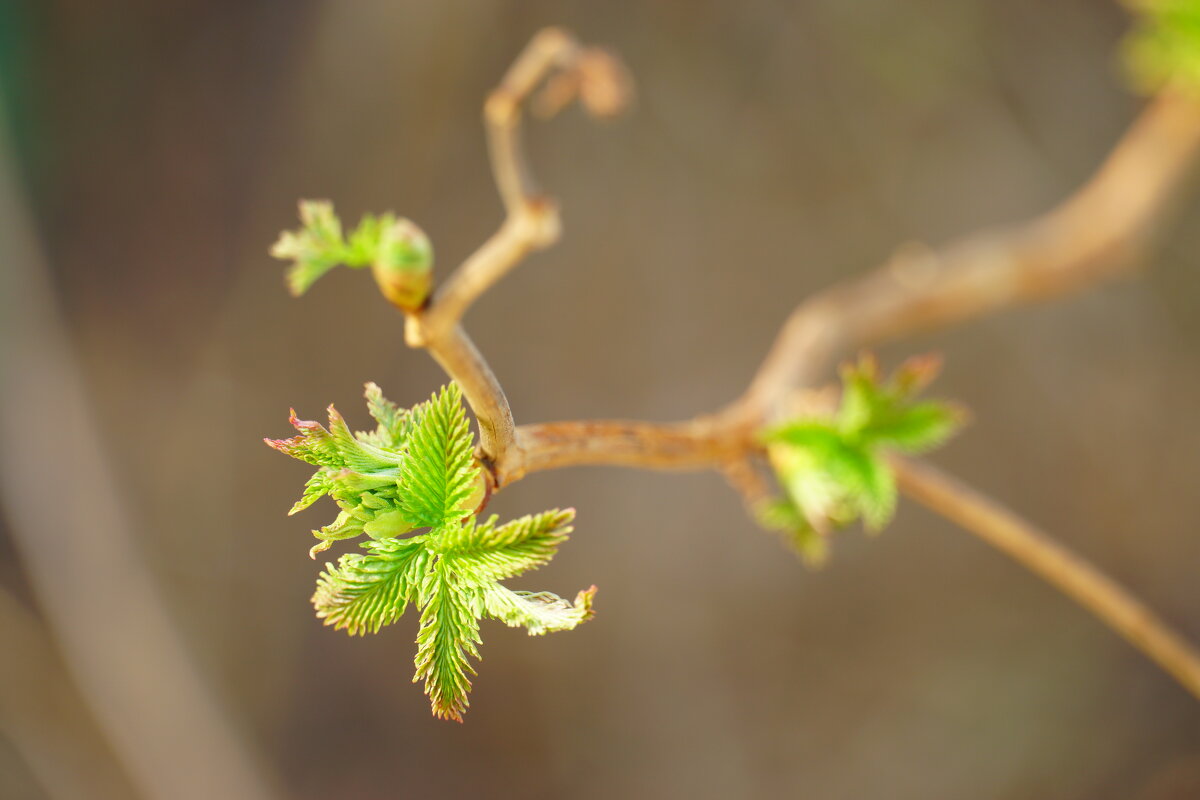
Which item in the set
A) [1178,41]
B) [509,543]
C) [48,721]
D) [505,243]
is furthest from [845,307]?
[48,721]

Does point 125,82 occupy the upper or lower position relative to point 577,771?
upper

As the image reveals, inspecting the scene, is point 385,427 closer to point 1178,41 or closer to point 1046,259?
point 1178,41

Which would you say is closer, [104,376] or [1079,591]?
[1079,591]

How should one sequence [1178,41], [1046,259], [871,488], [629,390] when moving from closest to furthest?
[871,488], [1178,41], [1046,259], [629,390]

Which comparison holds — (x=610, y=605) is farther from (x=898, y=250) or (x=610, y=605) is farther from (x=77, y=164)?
(x=77, y=164)

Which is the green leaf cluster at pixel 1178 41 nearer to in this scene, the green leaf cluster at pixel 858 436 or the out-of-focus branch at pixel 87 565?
the green leaf cluster at pixel 858 436

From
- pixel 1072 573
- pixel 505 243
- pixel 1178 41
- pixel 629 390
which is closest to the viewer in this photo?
pixel 505 243

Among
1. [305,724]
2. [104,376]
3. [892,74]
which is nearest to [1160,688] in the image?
[892,74]
